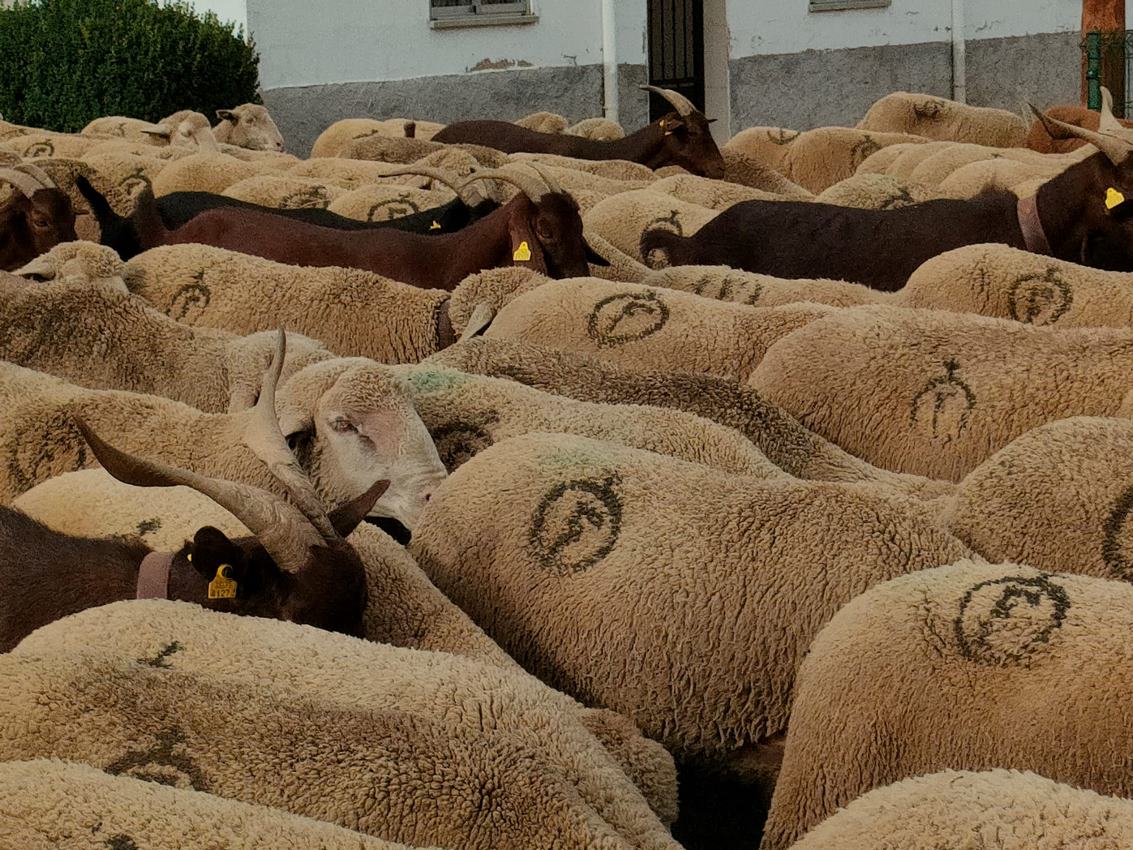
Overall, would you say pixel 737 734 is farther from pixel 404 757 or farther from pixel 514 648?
pixel 404 757

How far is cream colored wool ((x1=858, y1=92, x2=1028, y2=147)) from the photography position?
12633 millimetres

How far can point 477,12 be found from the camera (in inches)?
630

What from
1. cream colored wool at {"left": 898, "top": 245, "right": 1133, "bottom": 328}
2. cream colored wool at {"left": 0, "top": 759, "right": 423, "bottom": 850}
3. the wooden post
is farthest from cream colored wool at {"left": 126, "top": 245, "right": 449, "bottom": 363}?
the wooden post

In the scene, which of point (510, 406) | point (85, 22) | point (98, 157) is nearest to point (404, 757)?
point (510, 406)

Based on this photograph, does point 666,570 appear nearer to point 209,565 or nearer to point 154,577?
point 209,565

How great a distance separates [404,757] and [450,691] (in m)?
0.30

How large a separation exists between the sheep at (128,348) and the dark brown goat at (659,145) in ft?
18.8

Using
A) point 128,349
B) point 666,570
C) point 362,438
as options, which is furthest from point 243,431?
point 666,570

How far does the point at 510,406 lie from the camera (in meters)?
4.49

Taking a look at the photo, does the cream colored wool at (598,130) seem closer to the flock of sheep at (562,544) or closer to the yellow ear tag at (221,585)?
the flock of sheep at (562,544)

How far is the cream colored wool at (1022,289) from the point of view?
540 cm

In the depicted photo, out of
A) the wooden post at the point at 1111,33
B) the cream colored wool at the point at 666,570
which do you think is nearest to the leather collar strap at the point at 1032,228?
the cream colored wool at the point at 666,570

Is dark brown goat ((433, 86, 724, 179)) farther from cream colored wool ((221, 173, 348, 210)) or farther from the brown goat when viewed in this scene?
cream colored wool ((221, 173, 348, 210))

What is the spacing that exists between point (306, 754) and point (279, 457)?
134 cm
